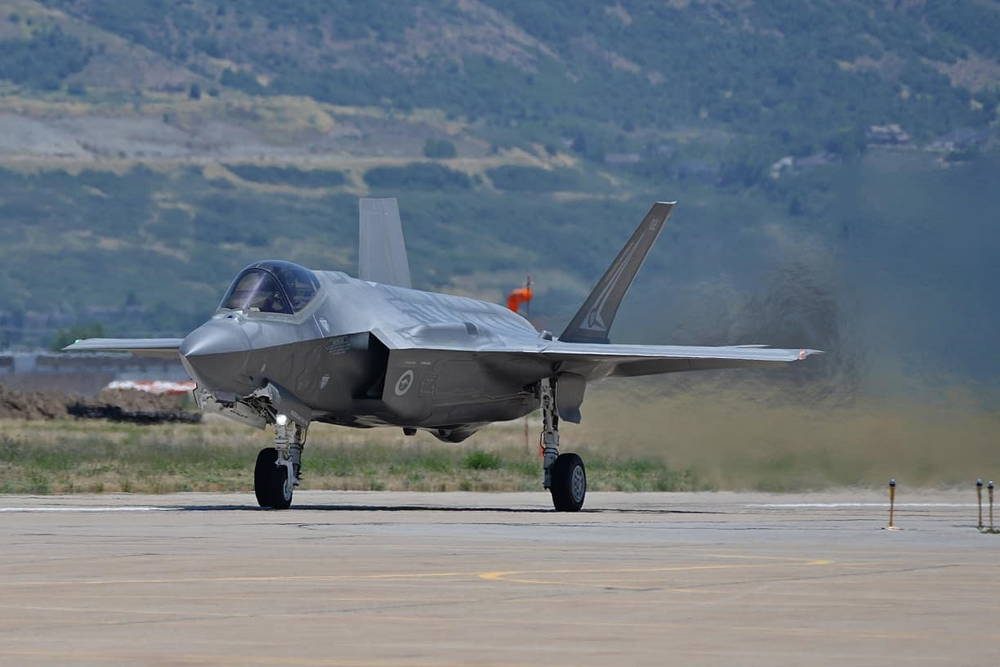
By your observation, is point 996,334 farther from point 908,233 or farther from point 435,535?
point 435,535

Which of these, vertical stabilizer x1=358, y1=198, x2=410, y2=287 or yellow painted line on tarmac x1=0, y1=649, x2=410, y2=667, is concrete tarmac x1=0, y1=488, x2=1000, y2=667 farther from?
vertical stabilizer x1=358, y1=198, x2=410, y2=287

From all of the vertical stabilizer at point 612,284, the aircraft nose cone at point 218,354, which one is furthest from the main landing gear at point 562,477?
the aircraft nose cone at point 218,354

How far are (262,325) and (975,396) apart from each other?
11595 mm

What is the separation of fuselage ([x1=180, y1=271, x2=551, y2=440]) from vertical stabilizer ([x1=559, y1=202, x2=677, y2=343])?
1.72 meters

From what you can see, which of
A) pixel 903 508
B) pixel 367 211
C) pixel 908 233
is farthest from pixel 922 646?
pixel 908 233

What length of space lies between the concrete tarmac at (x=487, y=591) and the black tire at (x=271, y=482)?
146 centimetres

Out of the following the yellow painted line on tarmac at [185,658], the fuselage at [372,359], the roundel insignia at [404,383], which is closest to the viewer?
the yellow painted line on tarmac at [185,658]

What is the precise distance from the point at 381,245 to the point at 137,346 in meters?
3.78

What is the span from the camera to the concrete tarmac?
10781mm

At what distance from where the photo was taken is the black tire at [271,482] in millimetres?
24078

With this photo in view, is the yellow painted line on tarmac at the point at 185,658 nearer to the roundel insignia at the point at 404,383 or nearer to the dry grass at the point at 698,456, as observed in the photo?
the roundel insignia at the point at 404,383

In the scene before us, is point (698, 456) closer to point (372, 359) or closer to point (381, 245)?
point (381, 245)

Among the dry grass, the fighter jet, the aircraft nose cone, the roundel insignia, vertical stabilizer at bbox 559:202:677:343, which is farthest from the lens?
vertical stabilizer at bbox 559:202:677:343

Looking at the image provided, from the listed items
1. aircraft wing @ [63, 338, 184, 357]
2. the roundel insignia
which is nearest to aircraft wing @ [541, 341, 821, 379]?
the roundel insignia
